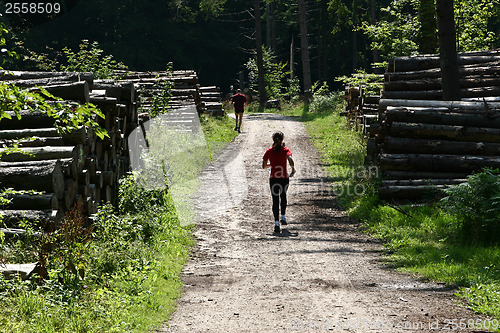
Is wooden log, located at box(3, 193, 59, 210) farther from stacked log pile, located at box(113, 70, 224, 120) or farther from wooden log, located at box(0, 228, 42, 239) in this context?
stacked log pile, located at box(113, 70, 224, 120)

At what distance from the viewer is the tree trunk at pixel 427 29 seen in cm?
1991

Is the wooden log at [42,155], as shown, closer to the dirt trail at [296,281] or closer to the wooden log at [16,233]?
the wooden log at [16,233]

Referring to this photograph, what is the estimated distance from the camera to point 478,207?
9695mm

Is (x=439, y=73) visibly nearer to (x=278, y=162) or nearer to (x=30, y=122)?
(x=278, y=162)

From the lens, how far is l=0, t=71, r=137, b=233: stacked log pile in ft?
27.0

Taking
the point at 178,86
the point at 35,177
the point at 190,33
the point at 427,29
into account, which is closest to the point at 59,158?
the point at 35,177

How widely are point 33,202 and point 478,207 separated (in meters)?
6.39

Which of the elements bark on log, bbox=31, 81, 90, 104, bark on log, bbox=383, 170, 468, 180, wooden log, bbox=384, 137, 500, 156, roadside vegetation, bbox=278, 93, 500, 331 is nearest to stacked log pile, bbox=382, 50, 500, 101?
wooden log, bbox=384, 137, 500, 156

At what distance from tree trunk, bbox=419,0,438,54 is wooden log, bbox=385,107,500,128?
7660 millimetres

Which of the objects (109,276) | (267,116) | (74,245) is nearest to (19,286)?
(74,245)

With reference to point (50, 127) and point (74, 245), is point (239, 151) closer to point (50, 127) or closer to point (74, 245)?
point (50, 127)

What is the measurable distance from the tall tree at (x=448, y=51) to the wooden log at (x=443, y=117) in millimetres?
2159

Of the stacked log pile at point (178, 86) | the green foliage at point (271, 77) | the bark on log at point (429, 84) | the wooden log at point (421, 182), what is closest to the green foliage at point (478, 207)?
the wooden log at point (421, 182)

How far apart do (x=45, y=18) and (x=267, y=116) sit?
2275cm
